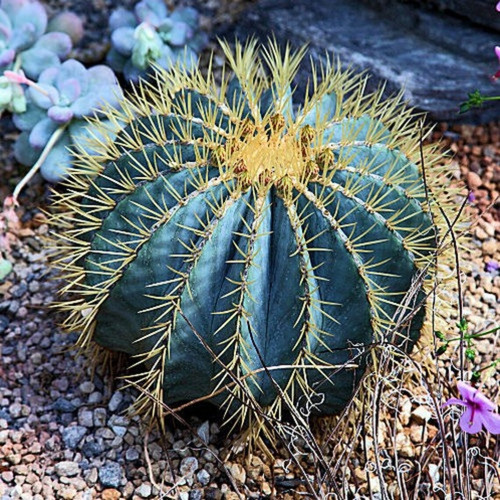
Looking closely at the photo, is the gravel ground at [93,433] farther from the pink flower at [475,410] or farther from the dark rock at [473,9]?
the dark rock at [473,9]

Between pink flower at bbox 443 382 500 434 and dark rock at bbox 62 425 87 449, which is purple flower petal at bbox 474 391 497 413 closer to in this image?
pink flower at bbox 443 382 500 434

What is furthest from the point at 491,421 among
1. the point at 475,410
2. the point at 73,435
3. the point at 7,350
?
the point at 7,350

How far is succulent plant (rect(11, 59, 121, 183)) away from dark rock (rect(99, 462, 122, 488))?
870mm

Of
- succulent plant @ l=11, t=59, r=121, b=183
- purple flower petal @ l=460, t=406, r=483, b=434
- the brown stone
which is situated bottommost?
the brown stone

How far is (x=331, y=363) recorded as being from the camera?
1741mm

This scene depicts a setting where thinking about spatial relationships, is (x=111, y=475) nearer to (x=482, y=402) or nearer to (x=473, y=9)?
(x=482, y=402)

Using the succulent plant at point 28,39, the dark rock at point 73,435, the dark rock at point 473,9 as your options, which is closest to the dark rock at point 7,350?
the dark rock at point 73,435

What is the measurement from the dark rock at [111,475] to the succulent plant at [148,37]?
1252mm

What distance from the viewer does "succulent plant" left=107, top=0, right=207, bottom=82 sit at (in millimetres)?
2598

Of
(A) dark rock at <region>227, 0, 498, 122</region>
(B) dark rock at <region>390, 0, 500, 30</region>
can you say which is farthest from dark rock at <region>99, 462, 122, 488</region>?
(B) dark rock at <region>390, 0, 500, 30</region>

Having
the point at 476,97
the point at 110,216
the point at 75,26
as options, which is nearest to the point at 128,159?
the point at 110,216

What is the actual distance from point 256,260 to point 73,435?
615 millimetres

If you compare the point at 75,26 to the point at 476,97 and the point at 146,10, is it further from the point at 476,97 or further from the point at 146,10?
the point at 476,97

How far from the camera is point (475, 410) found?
4.85 ft
